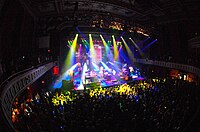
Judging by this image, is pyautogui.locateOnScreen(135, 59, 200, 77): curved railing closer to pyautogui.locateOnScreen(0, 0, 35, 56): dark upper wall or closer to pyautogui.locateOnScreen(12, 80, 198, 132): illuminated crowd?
pyautogui.locateOnScreen(12, 80, 198, 132): illuminated crowd

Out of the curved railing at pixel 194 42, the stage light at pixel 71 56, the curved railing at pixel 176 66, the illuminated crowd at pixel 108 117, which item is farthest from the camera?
the stage light at pixel 71 56

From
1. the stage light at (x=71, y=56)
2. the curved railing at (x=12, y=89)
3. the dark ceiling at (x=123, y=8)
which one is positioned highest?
the dark ceiling at (x=123, y=8)

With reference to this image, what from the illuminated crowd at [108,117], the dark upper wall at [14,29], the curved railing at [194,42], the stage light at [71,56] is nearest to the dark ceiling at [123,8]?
the dark upper wall at [14,29]

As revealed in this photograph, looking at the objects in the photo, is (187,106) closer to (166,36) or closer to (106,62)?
(166,36)

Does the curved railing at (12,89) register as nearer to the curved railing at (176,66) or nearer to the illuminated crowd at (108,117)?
the illuminated crowd at (108,117)

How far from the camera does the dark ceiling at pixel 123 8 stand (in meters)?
14.5

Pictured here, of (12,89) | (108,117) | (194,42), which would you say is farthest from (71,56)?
(108,117)

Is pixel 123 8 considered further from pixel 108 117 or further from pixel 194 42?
pixel 108 117

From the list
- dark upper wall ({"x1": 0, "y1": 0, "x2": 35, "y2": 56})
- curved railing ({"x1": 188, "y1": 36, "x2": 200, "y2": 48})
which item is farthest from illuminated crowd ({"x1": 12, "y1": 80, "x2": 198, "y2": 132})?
curved railing ({"x1": 188, "y1": 36, "x2": 200, "y2": 48})

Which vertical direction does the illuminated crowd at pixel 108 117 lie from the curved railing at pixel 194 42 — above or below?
below

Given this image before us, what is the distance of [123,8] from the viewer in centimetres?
1647

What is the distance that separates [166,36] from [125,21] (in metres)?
9.50

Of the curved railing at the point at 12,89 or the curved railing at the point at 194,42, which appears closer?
the curved railing at the point at 12,89

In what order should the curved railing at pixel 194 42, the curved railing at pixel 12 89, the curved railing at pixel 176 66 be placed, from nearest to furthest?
the curved railing at pixel 12 89, the curved railing at pixel 176 66, the curved railing at pixel 194 42
